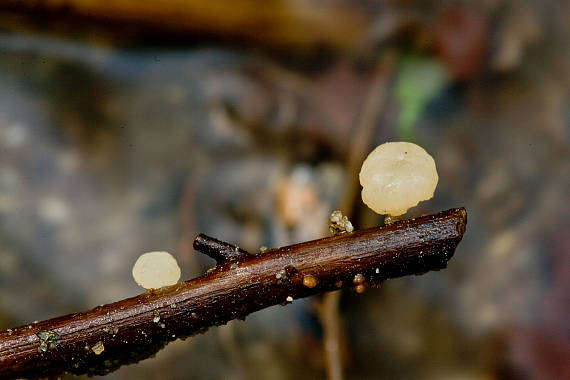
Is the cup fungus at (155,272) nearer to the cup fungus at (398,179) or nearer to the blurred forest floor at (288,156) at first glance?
the cup fungus at (398,179)

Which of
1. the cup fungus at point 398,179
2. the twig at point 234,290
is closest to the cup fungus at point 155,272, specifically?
the twig at point 234,290

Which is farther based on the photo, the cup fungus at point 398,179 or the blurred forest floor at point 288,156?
the blurred forest floor at point 288,156

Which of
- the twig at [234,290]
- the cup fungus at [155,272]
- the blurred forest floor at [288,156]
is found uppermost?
the blurred forest floor at [288,156]

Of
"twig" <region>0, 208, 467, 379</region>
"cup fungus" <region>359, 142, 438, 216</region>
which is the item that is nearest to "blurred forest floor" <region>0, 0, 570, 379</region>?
"twig" <region>0, 208, 467, 379</region>

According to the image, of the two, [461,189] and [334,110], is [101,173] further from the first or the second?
[461,189]

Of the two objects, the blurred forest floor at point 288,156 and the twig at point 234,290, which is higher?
the blurred forest floor at point 288,156

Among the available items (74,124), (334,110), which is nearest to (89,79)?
(74,124)
